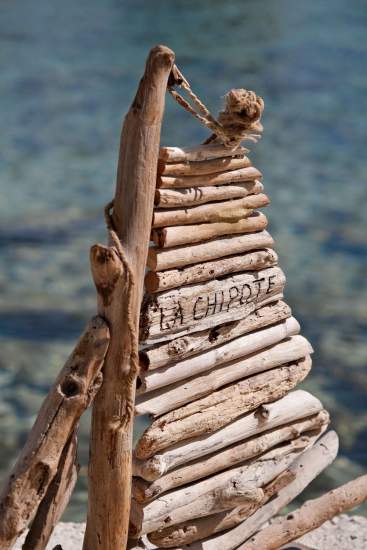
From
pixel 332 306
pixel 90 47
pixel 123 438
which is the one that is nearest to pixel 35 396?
pixel 332 306

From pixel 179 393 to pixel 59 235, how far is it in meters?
10.3

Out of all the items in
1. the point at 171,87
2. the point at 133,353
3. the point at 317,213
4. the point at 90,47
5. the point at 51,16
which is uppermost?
the point at 51,16

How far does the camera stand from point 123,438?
4391mm

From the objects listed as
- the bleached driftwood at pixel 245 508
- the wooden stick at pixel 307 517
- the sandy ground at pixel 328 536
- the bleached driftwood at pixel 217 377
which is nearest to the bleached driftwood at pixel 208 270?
the bleached driftwood at pixel 217 377

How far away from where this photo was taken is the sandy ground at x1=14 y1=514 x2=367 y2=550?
7188 millimetres

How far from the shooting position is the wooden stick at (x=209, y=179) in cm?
453

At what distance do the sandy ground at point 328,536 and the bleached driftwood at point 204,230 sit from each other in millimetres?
2997

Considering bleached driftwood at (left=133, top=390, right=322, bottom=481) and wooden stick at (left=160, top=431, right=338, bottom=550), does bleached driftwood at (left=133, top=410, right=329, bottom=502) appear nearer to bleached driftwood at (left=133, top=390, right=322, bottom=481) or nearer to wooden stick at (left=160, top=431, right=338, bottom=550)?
bleached driftwood at (left=133, top=390, right=322, bottom=481)

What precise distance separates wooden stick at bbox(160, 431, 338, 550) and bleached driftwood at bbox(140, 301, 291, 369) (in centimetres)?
85

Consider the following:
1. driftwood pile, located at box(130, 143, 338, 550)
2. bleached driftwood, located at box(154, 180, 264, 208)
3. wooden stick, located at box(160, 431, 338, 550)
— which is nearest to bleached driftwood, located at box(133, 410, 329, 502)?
driftwood pile, located at box(130, 143, 338, 550)

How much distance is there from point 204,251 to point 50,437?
3.73 ft

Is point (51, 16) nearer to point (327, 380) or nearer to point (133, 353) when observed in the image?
point (327, 380)

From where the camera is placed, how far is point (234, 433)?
5.01 m

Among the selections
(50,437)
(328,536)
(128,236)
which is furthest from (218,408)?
(328,536)
